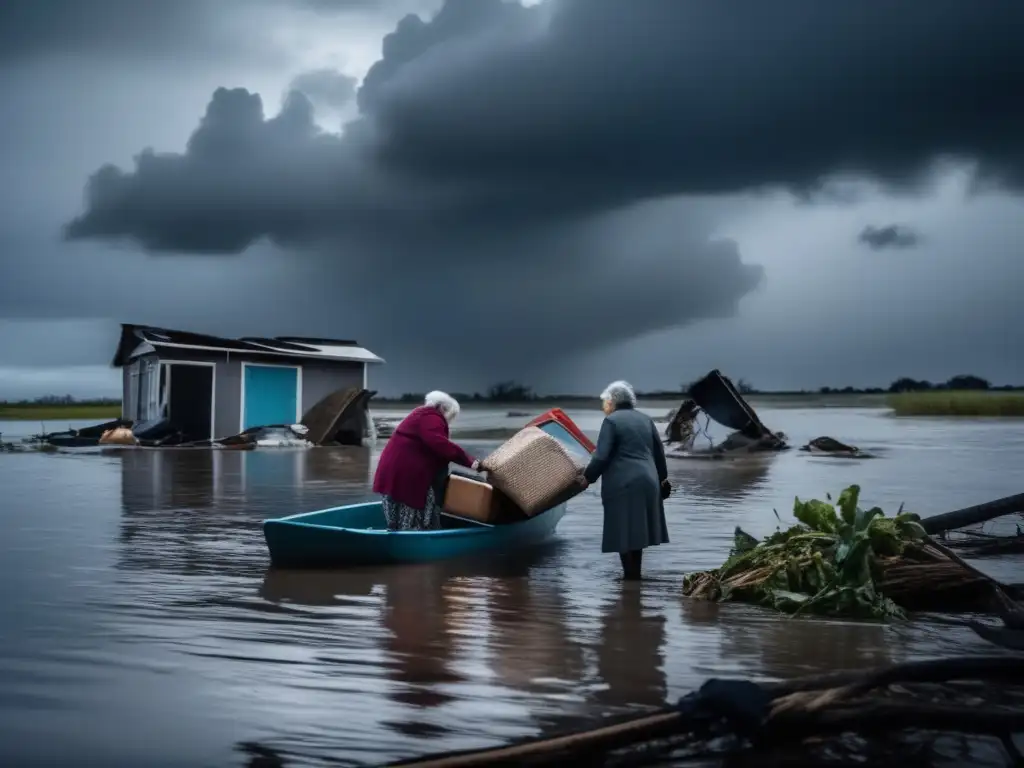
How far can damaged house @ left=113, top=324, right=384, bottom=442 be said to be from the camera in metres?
28.2

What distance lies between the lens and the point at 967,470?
22.5 metres

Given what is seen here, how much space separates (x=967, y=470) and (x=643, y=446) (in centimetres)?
1716

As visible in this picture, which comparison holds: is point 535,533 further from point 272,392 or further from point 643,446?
point 272,392

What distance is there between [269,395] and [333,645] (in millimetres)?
25031

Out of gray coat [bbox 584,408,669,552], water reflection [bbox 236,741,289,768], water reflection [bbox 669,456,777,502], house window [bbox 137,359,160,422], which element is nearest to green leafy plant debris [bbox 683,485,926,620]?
gray coat [bbox 584,408,669,552]

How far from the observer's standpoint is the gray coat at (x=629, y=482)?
326 inches

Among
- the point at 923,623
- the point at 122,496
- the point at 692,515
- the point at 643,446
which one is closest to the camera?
the point at 923,623

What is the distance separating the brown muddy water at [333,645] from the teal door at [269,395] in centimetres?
1697

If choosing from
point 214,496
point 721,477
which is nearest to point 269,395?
point 214,496

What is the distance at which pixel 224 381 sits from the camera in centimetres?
2886

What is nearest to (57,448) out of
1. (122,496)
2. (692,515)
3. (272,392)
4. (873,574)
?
(272,392)

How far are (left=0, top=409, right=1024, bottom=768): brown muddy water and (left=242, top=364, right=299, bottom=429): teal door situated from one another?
17.0m

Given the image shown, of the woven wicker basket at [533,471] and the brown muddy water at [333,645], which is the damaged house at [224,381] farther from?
the woven wicker basket at [533,471]

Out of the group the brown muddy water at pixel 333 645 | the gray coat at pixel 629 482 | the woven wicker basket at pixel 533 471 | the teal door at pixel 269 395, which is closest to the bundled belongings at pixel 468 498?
the woven wicker basket at pixel 533 471
